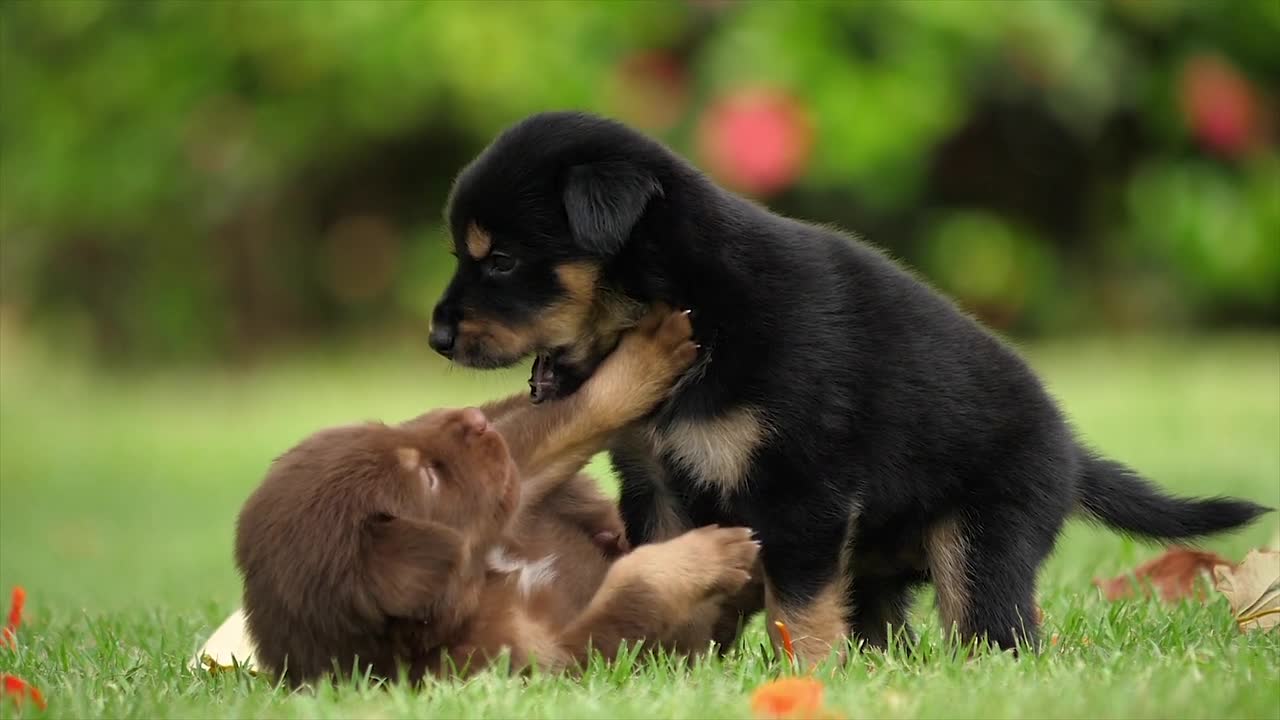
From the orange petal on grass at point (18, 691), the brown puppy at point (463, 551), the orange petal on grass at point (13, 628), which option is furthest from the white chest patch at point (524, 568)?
the orange petal on grass at point (13, 628)

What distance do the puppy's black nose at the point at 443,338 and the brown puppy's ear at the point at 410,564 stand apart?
2.38ft

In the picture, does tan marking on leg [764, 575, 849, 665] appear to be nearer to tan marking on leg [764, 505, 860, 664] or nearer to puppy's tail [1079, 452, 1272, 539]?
tan marking on leg [764, 505, 860, 664]

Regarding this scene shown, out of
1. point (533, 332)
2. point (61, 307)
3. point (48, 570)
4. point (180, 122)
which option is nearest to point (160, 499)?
point (48, 570)

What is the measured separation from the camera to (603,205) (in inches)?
140

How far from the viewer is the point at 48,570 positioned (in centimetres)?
712

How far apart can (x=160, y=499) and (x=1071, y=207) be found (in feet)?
30.3

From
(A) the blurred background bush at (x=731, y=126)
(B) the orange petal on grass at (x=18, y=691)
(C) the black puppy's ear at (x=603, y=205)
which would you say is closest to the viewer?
(B) the orange petal on grass at (x=18, y=691)

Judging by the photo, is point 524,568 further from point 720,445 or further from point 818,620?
point 818,620

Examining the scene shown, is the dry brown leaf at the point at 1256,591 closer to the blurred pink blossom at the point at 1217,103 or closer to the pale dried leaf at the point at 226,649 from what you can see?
the pale dried leaf at the point at 226,649

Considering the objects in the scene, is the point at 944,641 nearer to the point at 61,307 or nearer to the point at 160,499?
the point at 160,499

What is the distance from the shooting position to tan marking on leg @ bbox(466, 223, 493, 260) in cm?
371

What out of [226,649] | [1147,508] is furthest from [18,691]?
[1147,508]

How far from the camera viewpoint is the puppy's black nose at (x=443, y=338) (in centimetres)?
376

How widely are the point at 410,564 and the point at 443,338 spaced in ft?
2.71
